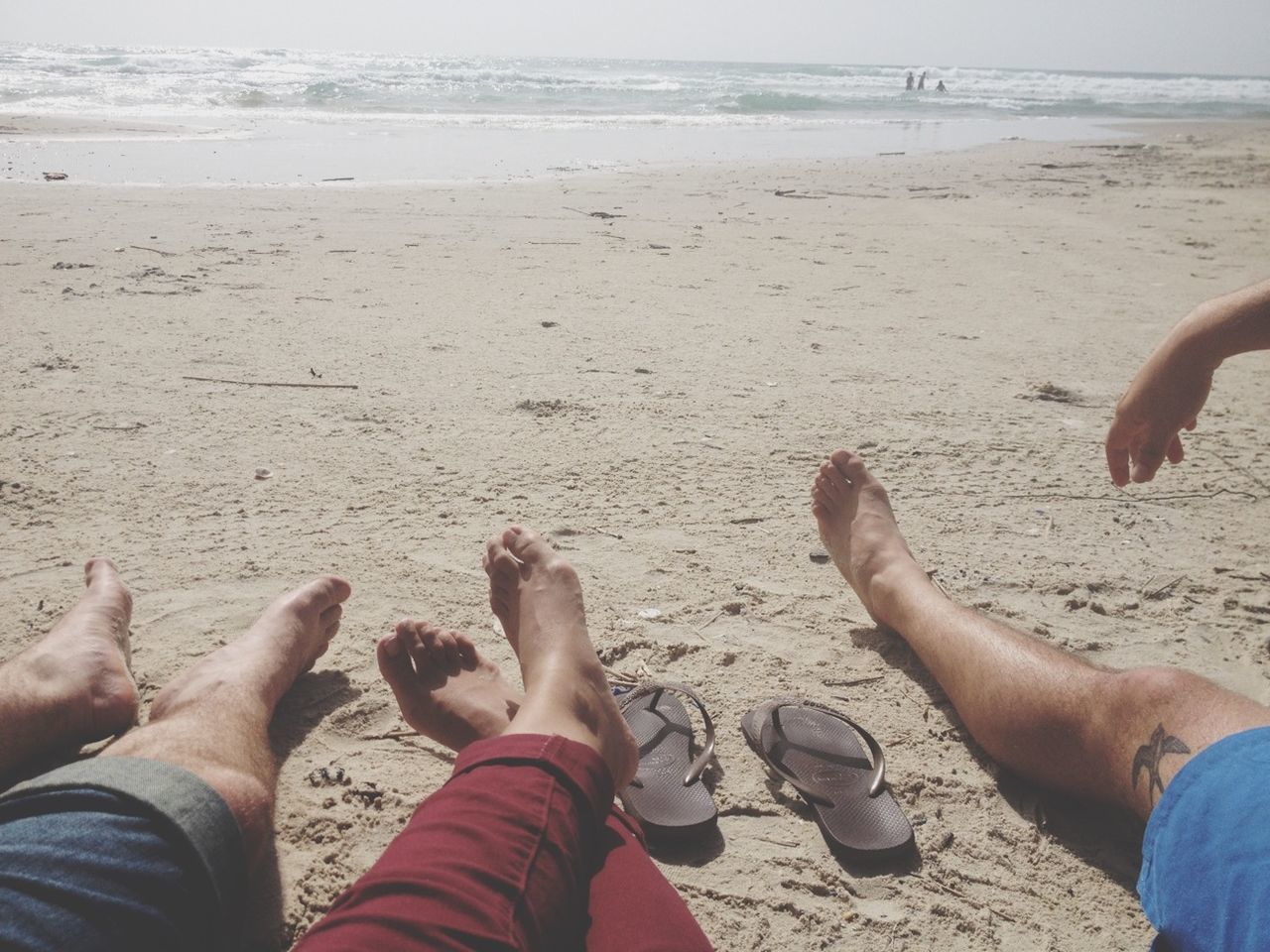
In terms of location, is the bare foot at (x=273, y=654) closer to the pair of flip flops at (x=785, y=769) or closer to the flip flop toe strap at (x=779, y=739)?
the pair of flip flops at (x=785, y=769)

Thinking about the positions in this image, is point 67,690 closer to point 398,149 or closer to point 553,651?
point 553,651

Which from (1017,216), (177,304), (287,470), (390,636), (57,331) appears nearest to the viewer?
(390,636)

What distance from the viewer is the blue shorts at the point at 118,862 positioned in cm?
90

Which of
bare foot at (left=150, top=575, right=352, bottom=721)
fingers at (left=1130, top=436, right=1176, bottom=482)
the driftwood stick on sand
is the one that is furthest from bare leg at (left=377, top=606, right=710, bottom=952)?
the driftwood stick on sand

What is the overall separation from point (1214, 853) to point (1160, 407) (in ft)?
2.83

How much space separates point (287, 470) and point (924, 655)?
→ 1.91 metres

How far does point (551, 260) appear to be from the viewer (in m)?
5.09

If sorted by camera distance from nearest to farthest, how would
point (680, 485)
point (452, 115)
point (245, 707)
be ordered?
point (245, 707)
point (680, 485)
point (452, 115)

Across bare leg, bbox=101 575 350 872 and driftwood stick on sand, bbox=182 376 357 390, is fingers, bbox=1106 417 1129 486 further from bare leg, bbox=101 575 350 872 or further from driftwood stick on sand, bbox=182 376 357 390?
driftwood stick on sand, bbox=182 376 357 390

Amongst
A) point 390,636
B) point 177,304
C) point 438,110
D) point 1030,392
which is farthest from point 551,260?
point 438,110

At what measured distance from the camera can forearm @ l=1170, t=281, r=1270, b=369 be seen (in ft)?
4.72

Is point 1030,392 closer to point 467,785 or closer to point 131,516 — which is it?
point 467,785

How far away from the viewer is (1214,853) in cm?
98

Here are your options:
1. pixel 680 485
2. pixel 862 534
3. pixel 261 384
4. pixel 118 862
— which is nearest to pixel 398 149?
pixel 261 384
